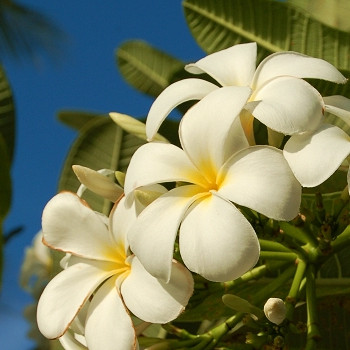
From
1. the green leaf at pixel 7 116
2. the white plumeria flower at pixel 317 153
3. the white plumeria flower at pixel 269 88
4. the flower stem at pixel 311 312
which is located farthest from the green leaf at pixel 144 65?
the white plumeria flower at pixel 317 153

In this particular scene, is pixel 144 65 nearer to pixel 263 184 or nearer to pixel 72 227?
pixel 72 227

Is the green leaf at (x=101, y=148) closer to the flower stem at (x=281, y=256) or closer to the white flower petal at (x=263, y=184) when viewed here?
the flower stem at (x=281, y=256)

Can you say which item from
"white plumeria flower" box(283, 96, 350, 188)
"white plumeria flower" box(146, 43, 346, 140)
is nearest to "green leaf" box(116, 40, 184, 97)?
"white plumeria flower" box(146, 43, 346, 140)

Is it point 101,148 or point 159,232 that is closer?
point 159,232

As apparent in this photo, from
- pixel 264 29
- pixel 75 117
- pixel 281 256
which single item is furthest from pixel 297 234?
pixel 75 117

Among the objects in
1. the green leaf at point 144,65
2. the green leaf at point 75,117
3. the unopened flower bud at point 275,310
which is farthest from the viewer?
the green leaf at point 75,117
